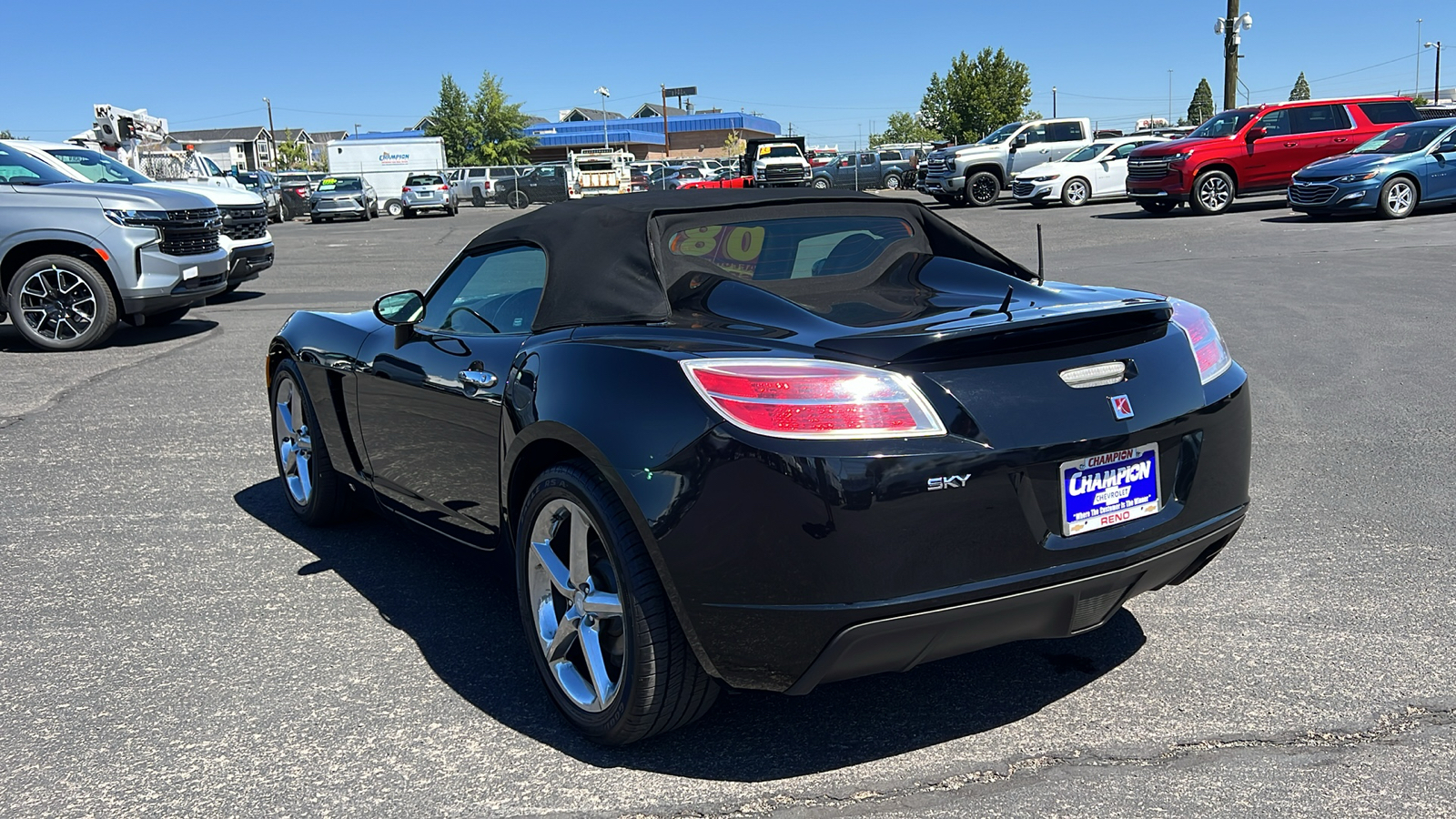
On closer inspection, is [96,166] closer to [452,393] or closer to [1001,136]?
[452,393]

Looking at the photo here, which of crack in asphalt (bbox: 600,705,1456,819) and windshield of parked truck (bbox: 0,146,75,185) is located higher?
windshield of parked truck (bbox: 0,146,75,185)

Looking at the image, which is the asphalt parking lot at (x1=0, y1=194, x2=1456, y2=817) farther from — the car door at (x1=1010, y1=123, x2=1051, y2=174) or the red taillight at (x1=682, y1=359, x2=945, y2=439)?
the car door at (x1=1010, y1=123, x2=1051, y2=174)

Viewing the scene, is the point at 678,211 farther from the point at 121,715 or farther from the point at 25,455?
the point at 25,455

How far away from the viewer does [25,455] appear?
22.0 ft

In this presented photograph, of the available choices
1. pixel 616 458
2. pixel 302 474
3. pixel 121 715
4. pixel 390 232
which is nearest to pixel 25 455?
pixel 302 474

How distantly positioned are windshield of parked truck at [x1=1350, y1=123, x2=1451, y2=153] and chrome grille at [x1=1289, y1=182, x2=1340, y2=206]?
5.13 feet

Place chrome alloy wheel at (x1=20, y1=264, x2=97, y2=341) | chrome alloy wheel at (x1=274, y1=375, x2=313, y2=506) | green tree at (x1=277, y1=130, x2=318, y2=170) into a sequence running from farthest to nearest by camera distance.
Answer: green tree at (x1=277, y1=130, x2=318, y2=170) < chrome alloy wheel at (x1=20, y1=264, x2=97, y2=341) < chrome alloy wheel at (x1=274, y1=375, x2=313, y2=506)

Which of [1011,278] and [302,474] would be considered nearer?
[1011,278]

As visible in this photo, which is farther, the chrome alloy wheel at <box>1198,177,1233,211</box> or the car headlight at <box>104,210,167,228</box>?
the chrome alloy wheel at <box>1198,177,1233,211</box>

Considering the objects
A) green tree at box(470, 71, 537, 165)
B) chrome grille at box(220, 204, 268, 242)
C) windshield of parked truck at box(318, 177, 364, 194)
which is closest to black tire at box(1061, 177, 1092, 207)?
chrome grille at box(220, 204, 268, 242)

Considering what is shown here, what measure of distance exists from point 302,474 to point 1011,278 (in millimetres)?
3109

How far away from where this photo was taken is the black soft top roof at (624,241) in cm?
338

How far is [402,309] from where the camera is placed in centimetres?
423

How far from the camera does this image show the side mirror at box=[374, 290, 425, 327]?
13.8ft
